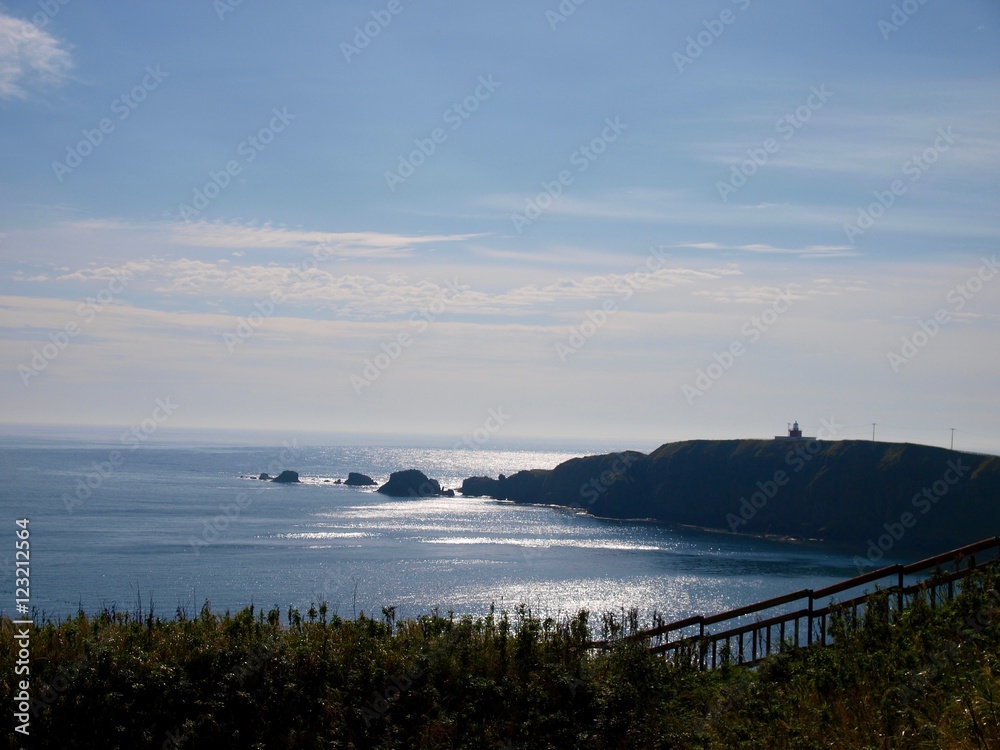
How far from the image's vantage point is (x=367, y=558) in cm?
7888

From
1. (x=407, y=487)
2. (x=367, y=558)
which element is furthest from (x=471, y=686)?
(x=407, y=487)

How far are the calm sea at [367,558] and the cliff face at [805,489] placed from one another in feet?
29.9

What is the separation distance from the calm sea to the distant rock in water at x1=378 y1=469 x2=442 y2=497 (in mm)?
18156

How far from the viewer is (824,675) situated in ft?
34.0

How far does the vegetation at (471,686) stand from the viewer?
985 cm

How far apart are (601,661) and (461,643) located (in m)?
2.12

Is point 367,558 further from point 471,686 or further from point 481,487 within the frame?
point 481,487

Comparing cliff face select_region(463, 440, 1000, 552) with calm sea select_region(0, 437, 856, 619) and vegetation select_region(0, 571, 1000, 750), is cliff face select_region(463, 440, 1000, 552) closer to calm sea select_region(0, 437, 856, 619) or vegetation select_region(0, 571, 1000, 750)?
calm sea select_region(0, 437, 856, 619)

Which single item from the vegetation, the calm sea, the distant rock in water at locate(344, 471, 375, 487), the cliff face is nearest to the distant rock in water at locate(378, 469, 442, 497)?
the distant rock in water at locate(344, 471, 375, 487)

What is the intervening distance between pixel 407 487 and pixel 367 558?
Answer: 257 ft

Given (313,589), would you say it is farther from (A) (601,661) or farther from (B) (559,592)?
(A) (601,661)

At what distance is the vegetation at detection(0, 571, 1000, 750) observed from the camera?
9.85 metres

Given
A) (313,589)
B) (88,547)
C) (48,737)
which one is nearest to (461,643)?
(48,737)

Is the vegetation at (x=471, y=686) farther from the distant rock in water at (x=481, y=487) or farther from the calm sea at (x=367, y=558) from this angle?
the distant rock in water at (x=481, y=487)
